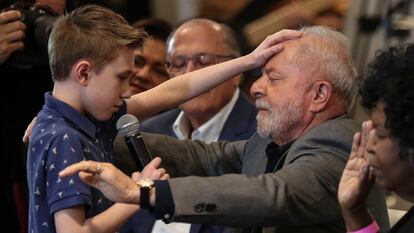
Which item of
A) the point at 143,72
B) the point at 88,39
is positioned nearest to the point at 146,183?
the point at 88,39

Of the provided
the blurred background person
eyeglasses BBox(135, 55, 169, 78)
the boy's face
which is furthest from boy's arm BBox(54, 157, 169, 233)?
eyeglasses BBox(135, 55, 169, 78)

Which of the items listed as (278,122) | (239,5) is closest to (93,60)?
(278,122)

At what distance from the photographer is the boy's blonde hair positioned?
2266 mm

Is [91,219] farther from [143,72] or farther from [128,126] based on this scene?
[143,72]

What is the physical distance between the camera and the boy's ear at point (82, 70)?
88.8 inches

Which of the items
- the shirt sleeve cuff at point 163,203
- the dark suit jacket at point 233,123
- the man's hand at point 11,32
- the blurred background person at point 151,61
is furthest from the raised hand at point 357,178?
the blurred background person at point 151,61

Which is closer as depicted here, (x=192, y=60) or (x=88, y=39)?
(x=88, y=39)

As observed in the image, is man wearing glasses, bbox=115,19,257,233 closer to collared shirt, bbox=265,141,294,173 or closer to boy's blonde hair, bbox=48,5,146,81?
collared shirt, bbox=265,141,294,173

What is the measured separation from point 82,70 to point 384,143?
0.74 metres

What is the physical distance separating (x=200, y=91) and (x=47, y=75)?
70cm

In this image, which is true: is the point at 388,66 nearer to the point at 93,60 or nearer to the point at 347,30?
the point at 93,60

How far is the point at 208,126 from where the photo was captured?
3.31m

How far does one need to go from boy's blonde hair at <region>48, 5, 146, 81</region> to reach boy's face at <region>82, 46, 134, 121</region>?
2 centimetres

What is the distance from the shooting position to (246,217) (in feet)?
6.77
